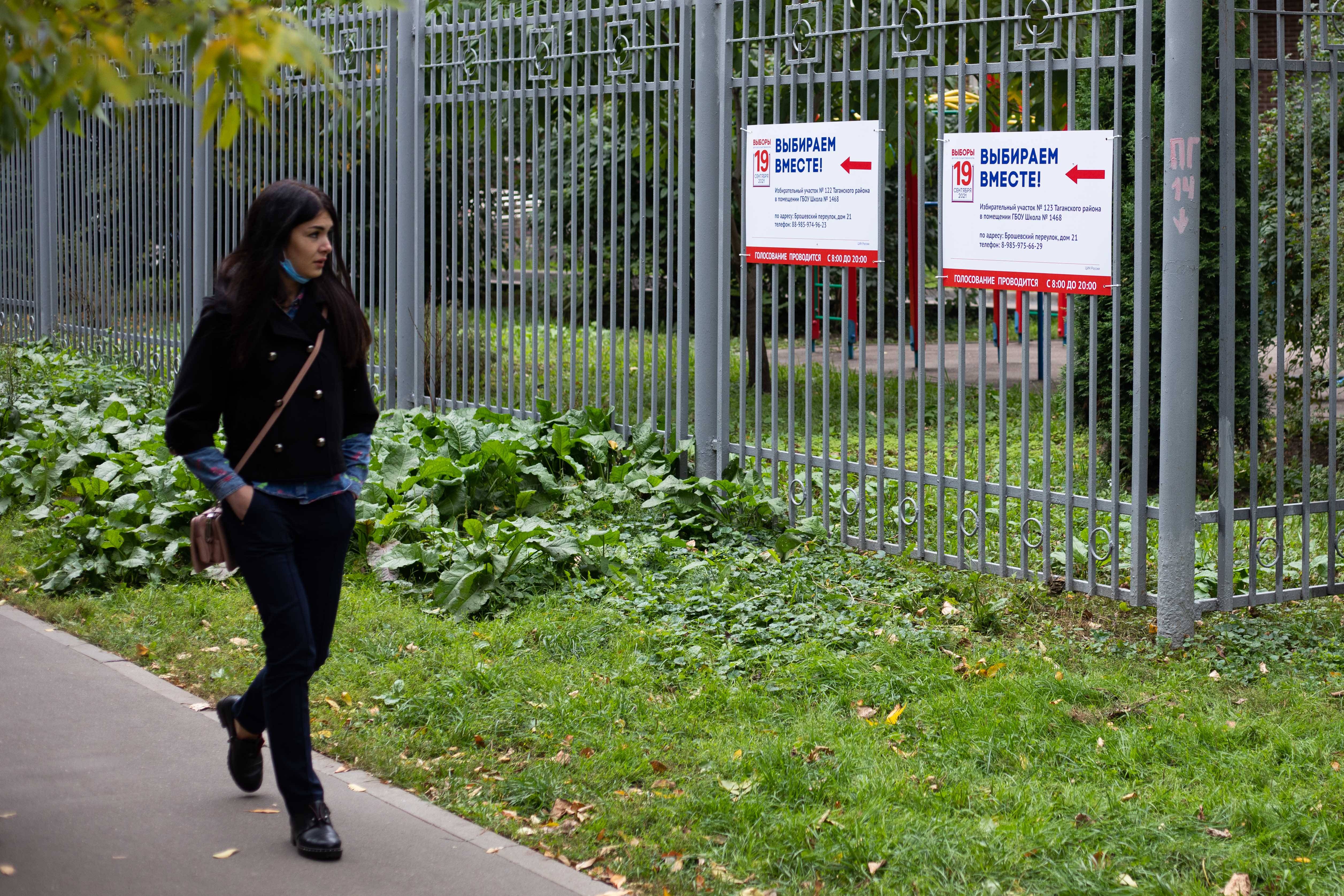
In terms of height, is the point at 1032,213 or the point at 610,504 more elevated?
the point at 1032,213

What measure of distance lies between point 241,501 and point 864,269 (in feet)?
13.4

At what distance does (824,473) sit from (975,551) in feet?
3.04

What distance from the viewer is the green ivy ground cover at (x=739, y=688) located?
4113mm

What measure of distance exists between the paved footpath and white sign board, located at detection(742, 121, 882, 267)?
3.71 metres

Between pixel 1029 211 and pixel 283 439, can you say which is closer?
pixel 283 439

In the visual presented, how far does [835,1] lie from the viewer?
8281mm

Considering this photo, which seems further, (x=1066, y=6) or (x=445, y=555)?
(x=445, y=555)

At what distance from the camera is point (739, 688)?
5457 mm

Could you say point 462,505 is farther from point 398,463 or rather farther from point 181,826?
point 181,826

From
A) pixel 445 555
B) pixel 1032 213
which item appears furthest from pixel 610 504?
pixel 1032 213

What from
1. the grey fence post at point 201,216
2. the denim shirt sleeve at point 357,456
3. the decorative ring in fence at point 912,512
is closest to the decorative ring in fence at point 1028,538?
the decorative ring in fence at point 912,512

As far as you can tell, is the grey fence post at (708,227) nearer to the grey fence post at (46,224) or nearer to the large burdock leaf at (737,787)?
the large burdock leaf at (737,787)

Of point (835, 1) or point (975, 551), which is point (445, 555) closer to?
point (975, 551)

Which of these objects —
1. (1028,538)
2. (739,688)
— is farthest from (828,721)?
(1028,538)
